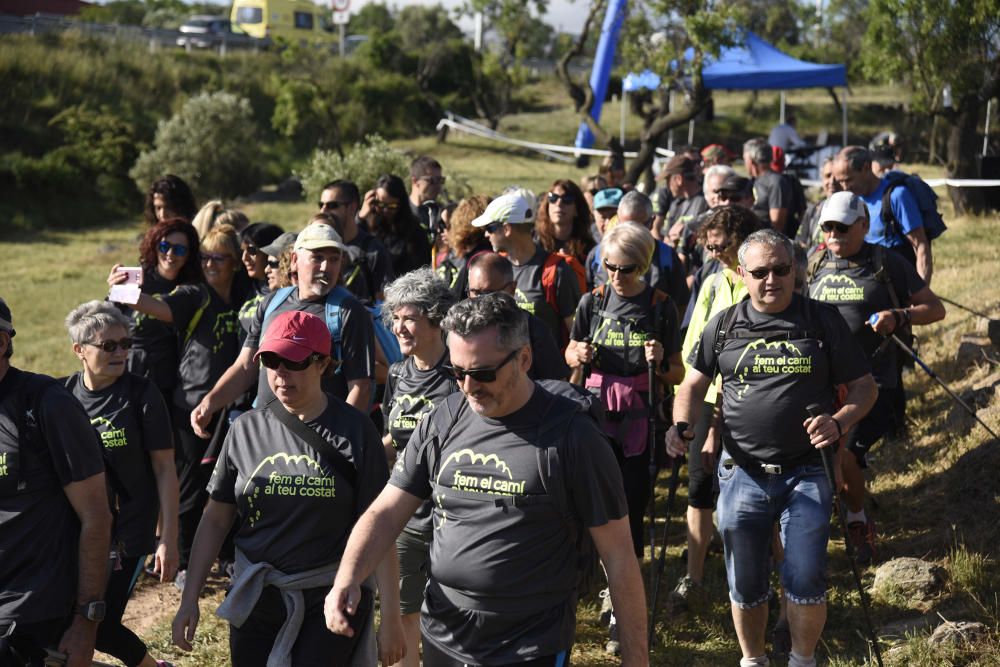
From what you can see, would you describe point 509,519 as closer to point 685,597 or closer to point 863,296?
point 685,597

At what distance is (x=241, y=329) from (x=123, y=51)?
35536mm

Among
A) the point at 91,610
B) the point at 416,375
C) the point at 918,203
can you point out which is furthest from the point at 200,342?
the point at 918,203

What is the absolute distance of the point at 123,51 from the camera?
38.3 meters

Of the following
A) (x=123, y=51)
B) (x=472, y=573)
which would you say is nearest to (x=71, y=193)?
(x=123, y=51)

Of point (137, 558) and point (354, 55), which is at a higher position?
point (354, 55)

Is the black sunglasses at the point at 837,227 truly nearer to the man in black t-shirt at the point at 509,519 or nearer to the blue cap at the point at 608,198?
the blue cap at the point at 608,198

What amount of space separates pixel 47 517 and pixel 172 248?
2720mm

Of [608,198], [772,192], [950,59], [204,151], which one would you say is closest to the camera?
[608,198]

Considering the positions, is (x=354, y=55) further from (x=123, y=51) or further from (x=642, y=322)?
(x=642, y=322)

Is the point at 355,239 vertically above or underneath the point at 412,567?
above

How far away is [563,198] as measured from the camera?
750 centimetres

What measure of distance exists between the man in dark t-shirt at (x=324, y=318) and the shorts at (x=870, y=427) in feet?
9.74

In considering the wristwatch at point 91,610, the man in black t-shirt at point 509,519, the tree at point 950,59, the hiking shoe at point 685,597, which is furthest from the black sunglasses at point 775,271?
the tree at point 950,59

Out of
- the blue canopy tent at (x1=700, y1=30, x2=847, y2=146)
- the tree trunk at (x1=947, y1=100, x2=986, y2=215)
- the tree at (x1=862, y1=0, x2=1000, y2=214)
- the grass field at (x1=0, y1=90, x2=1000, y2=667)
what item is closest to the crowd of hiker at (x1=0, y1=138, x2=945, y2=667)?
the grass field at (x1=0, y1=90, x2=1000, y2=667)
